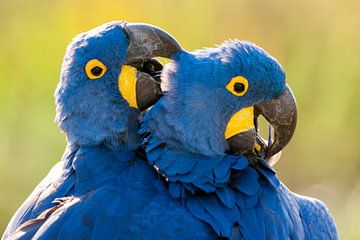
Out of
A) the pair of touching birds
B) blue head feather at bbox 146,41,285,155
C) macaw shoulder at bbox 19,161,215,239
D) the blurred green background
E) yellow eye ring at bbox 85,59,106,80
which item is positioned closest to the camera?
macaw shoulder at bbox 19,161,215,239

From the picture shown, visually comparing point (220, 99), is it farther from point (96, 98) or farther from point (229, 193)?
point (96, 98)

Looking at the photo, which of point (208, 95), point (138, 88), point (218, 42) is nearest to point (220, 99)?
point (208, 95)

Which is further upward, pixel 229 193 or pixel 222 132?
pixel 222 132

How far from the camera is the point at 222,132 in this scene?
459cm

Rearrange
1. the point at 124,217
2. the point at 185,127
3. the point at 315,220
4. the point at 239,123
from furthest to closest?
1. the point at 315,220
2. the point at 239,123
3. the point at 185,127
4. the point at 124,217

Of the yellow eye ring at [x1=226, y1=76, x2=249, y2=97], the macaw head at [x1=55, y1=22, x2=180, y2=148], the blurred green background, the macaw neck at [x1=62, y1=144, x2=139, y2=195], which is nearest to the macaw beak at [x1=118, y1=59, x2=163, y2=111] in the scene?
the macaw head at [x1=55, y1=22, x2=180, y2=148]

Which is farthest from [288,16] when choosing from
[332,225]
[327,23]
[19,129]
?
[332,225]

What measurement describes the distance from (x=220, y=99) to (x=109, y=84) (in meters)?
0.55

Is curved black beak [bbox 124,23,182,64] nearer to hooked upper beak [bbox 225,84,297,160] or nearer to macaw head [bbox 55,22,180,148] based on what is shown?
macaw head [bbox 55,22,180,148]

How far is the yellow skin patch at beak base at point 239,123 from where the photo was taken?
4.61 metres

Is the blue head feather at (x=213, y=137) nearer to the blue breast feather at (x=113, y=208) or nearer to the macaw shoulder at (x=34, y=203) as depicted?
the blue breast feather at (x=113, y=208)

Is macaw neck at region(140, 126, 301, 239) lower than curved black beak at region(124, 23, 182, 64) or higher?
lower

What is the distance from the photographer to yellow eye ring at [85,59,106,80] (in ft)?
15.2

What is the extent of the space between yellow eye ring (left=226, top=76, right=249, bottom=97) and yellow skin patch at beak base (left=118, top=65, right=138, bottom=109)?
18.7 inches
